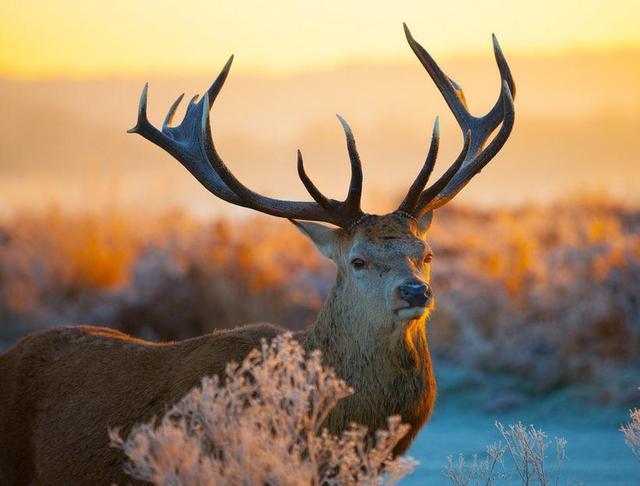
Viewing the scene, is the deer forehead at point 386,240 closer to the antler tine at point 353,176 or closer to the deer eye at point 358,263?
the deer eye at point 358,263

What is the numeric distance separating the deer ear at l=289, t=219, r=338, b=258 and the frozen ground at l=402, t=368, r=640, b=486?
Answer: 2.33m

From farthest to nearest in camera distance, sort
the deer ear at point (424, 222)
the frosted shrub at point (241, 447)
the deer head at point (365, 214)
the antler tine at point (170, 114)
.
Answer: the antler tine at point (170, 114) → the deer ear at point (424, 222) → the deer head at point (365, 214) → the frosted shrub at point (241, 447)

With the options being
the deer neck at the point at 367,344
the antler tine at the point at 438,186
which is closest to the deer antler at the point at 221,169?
the antler tine at the point at 438,186

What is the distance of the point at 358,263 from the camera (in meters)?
6.03

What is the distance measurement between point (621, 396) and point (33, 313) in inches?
314

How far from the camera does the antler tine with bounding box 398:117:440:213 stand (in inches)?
242

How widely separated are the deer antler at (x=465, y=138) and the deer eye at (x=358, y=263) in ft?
1.64

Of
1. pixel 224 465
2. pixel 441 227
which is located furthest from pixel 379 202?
pixel 224 465

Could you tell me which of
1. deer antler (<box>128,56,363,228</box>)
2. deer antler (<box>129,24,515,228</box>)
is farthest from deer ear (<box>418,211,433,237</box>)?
deer antler (<box>128,56,363,228</box>)

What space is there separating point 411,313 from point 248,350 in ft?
3.28

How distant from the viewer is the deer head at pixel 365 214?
584 centimetres

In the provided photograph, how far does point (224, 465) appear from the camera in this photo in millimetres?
4629

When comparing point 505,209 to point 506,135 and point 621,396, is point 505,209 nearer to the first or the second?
point 621,396

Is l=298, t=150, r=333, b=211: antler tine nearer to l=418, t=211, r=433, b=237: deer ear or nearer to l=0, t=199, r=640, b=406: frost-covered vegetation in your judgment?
l=418, t=211, r=433, b=237: deer ear
